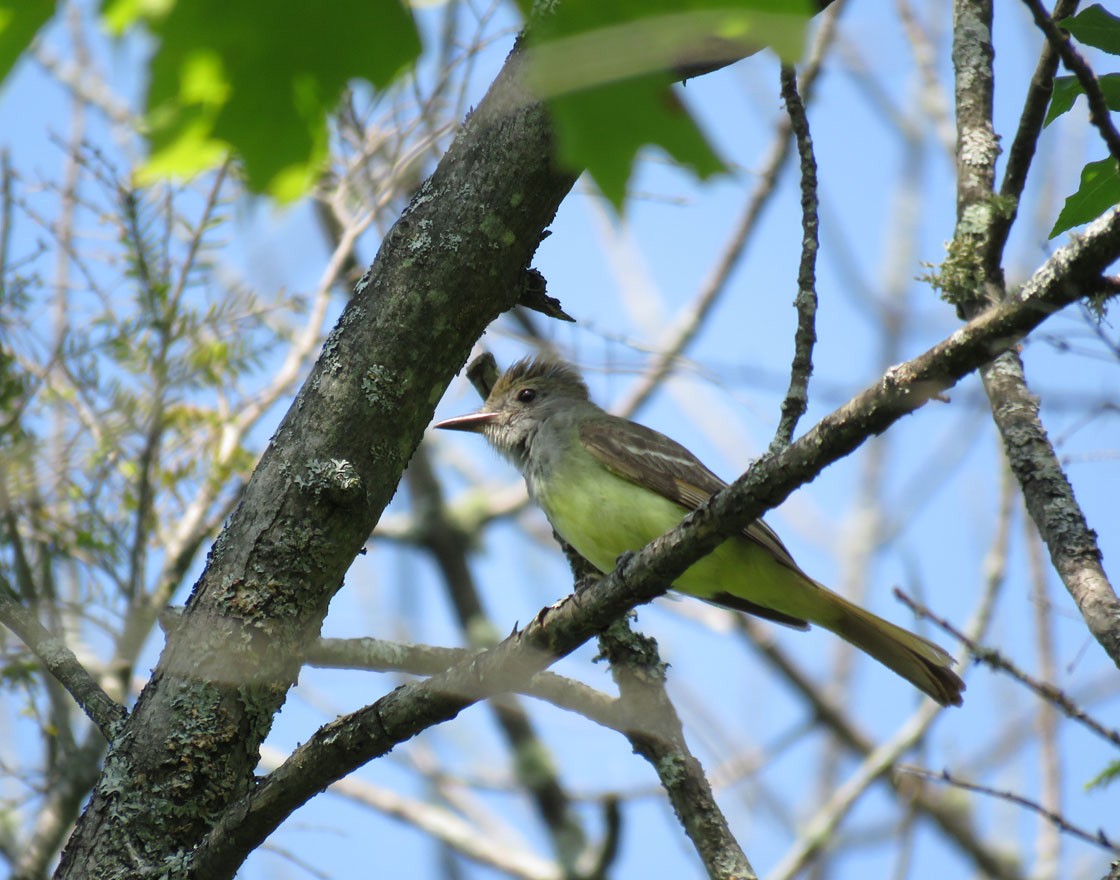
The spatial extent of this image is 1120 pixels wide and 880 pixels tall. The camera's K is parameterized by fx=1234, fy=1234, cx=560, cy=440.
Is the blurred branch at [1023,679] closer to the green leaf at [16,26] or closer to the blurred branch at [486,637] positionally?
the green leaf at [16,26]

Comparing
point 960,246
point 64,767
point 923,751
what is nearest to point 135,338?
point 64,767

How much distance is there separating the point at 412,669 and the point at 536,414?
3082 millimetres

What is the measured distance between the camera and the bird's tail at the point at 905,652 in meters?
5.08

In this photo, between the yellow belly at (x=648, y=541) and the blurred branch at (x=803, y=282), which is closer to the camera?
Answer: the blurred branch at (x=803, y=282)

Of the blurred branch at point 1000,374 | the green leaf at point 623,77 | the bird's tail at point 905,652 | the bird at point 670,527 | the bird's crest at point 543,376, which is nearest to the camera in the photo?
the green leaf at point 623,77

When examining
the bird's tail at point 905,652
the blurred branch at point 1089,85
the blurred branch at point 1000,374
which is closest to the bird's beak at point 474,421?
the bird's tail at point 905,652

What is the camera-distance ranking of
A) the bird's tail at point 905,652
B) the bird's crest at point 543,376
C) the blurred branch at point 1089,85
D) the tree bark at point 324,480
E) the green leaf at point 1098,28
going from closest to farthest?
the blurred branch at point 1089,85 < the green leaf at point 1098,28 < the tree bark at point 324,480 < the bird's tail at point 905,652 < the bird's crest at point 543,376

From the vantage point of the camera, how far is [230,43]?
1641mm

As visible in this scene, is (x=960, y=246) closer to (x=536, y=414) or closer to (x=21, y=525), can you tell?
(x=536, y=414)

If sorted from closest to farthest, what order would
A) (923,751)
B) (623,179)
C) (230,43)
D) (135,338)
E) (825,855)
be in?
1. (623,179)
2. (230,43)
3. (135,338)
4. (923,751)
5. (825,855)

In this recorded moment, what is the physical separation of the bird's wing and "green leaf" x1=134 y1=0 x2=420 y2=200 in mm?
3885

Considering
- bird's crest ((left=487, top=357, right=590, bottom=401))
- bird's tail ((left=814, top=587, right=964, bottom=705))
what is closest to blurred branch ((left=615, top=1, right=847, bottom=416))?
bird's crest ((left=487, top=357, right=590, bottom=401))

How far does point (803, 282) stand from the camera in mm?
3010

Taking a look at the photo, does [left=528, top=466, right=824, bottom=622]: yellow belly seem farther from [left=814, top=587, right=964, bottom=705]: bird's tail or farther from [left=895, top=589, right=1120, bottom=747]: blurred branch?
[left=895, top=589, right=1120, bottom=747]: blurred branch
